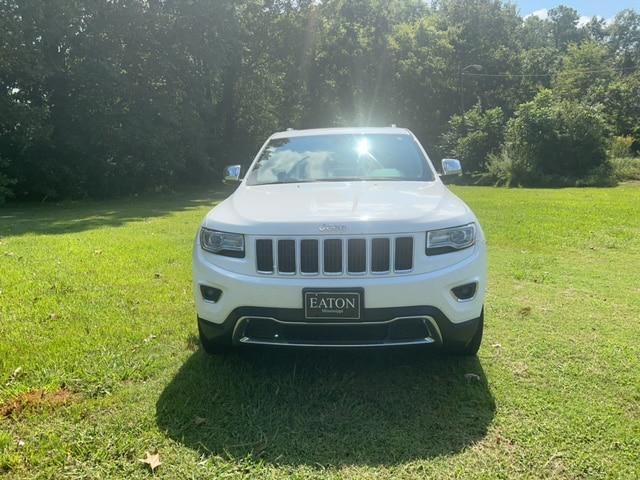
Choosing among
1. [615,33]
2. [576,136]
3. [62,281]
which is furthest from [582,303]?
[615,33]

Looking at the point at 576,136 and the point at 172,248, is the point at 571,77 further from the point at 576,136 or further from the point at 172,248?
the point at 172,248

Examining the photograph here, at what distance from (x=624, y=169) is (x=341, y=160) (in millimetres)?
23452

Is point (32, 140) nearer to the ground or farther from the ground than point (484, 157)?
farther from the ground

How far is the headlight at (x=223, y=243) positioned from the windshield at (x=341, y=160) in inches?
45.0

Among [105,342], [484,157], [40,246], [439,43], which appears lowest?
[484,157]

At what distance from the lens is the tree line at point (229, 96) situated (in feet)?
61.1

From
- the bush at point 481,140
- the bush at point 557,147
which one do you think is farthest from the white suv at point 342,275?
the bush at point 481,140

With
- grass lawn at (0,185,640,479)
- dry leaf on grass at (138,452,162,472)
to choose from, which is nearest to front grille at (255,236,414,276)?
grass lawn at (0,185,640,479)

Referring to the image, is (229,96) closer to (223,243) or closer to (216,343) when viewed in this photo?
(223,243)

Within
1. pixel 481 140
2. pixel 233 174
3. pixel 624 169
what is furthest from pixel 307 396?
pixel 481 140

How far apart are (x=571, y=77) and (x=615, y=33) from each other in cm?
4537

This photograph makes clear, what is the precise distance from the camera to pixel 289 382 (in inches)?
128

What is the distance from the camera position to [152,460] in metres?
2.46

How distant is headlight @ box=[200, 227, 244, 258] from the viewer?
120 inches
